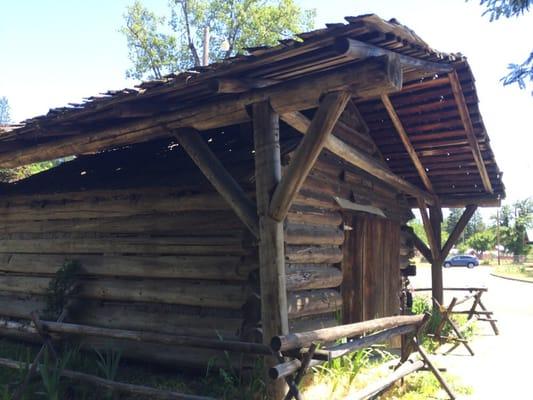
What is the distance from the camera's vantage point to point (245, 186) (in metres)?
5.58

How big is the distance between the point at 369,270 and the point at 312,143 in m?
4.44

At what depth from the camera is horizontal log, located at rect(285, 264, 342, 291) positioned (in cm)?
557

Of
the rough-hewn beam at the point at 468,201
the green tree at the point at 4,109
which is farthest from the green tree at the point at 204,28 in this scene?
the green tree at the point at 4,109

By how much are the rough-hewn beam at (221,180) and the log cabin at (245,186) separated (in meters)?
0.01

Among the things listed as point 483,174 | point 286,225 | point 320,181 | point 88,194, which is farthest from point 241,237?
point 483,174

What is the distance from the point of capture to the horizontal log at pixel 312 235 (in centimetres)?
554

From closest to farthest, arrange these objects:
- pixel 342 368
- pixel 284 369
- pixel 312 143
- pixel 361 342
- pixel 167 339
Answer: pixel 284 369, pixel 312 143, pixel 167 339, pixel 361 342, pixel 342 368

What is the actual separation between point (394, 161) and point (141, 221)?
479 centimetres

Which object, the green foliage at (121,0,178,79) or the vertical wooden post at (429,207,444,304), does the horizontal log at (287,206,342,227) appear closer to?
the vertical wooden post at (429,207,444,304)

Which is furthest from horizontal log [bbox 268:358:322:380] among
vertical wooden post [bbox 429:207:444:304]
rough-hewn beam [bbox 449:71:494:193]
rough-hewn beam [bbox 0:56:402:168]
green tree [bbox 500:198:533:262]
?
green tree [bbox 500:198:533:262]

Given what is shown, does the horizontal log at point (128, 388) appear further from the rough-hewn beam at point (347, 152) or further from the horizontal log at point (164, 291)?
the rough-hewn beam at point (347, 152)

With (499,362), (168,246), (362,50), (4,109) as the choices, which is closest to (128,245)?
(168,246)

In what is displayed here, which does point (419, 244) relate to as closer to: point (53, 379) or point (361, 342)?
point (361, 342)

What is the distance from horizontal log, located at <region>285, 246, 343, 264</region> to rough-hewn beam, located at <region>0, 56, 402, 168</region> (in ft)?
5.66
